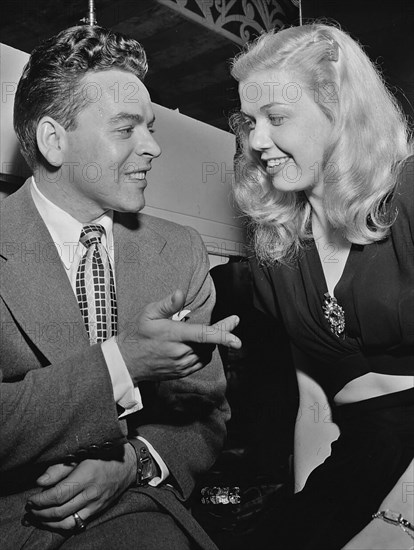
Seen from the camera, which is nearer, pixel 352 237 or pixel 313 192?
pixel 352 237

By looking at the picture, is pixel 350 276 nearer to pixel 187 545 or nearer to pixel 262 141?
pixel 262 141

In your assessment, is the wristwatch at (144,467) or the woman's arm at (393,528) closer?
the woman's arm at (393,528)

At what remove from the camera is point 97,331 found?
1.44 metres

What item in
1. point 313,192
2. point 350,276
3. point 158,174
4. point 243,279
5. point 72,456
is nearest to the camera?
point 72,456

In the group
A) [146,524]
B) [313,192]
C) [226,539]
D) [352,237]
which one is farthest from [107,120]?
[226,539]

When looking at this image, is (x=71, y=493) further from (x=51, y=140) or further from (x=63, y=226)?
(x=51, y=140)

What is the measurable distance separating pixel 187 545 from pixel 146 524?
9 cm

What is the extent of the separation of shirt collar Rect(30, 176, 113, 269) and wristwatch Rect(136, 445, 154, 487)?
411 mm

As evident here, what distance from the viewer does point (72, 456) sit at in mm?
1242

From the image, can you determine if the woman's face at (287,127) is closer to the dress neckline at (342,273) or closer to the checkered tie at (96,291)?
the dress neckline at (342,273)

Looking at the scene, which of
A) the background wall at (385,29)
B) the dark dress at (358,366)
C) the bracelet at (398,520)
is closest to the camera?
the bracelet at (398,520)


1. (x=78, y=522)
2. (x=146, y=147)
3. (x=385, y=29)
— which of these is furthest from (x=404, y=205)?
(x=385, y=29)

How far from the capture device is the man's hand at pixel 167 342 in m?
1.13

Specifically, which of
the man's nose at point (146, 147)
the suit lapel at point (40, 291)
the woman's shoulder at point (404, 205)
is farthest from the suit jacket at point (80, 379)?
the woman's shoulder at point (404, 205)
